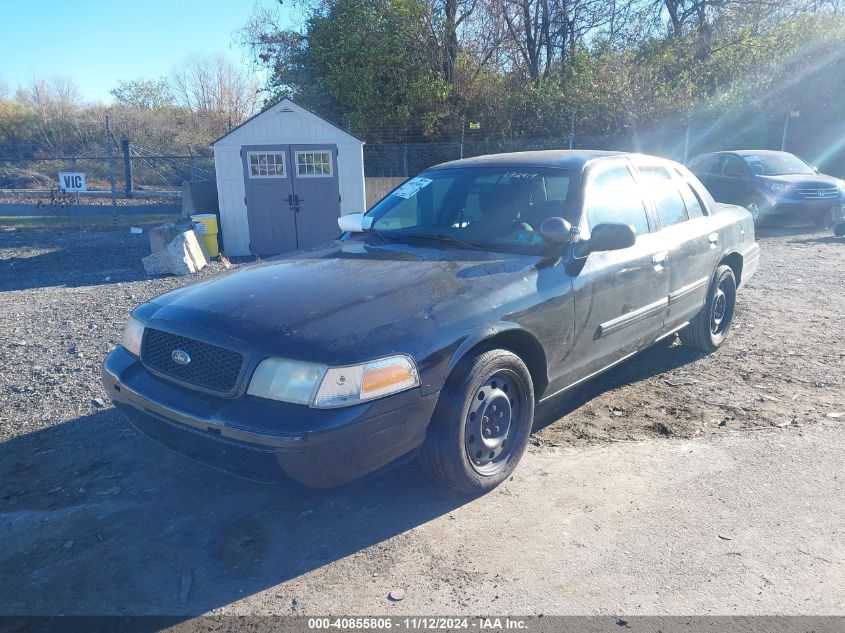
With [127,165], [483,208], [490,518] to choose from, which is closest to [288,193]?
[483,208]

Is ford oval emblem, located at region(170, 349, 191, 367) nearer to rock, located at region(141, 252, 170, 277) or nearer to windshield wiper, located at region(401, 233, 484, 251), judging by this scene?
windshield wiper, located at region(401, 233, 484, 251)

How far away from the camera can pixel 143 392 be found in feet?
11.3

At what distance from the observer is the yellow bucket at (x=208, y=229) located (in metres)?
11.7

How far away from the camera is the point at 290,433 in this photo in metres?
2.88

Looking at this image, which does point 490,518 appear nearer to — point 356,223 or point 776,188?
point 356,223

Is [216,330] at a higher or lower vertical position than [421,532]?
higher

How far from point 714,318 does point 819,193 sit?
10.4 m

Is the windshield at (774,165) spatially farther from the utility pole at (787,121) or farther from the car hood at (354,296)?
the car hood at (354,296)

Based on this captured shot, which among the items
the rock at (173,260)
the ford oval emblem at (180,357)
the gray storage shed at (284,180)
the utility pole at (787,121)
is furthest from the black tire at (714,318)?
the utility pole at (787,121)

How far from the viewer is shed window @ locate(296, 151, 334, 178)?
1255cm

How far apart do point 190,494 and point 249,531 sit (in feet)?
1.79

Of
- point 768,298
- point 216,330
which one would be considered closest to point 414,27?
point 768,298

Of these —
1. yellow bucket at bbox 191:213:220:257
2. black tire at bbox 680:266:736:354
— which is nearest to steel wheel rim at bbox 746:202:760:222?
black tire at bbox 680:266:736:354

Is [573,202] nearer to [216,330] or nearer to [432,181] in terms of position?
[432,181]
